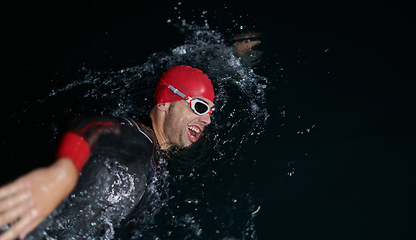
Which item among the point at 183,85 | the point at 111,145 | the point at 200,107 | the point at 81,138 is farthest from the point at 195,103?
the point at 81,138

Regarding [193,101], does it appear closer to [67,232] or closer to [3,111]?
[67,232]

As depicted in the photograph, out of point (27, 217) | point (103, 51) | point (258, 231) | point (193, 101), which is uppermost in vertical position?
point (103, 51)

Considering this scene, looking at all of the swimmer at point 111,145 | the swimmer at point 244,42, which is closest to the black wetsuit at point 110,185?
the swimmer at point 111,145

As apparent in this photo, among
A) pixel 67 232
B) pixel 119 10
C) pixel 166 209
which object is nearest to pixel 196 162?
Answer: pixel 166 209

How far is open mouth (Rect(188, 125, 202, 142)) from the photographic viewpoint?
285 cm

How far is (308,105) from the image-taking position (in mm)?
3123

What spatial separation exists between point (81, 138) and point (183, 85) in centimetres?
128

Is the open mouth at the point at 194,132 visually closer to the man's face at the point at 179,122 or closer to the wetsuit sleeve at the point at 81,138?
the man's face at the point at 179,122

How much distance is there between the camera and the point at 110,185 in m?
2.12

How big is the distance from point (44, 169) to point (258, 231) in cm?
171

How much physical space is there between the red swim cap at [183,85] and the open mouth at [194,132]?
0.33m

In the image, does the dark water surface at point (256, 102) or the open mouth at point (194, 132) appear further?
the open mouth at point (194, 132)

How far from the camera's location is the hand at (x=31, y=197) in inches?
46.3

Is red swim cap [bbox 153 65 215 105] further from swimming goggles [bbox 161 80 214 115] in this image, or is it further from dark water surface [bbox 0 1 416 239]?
dark water surface [bbox 0 1 416 239]
